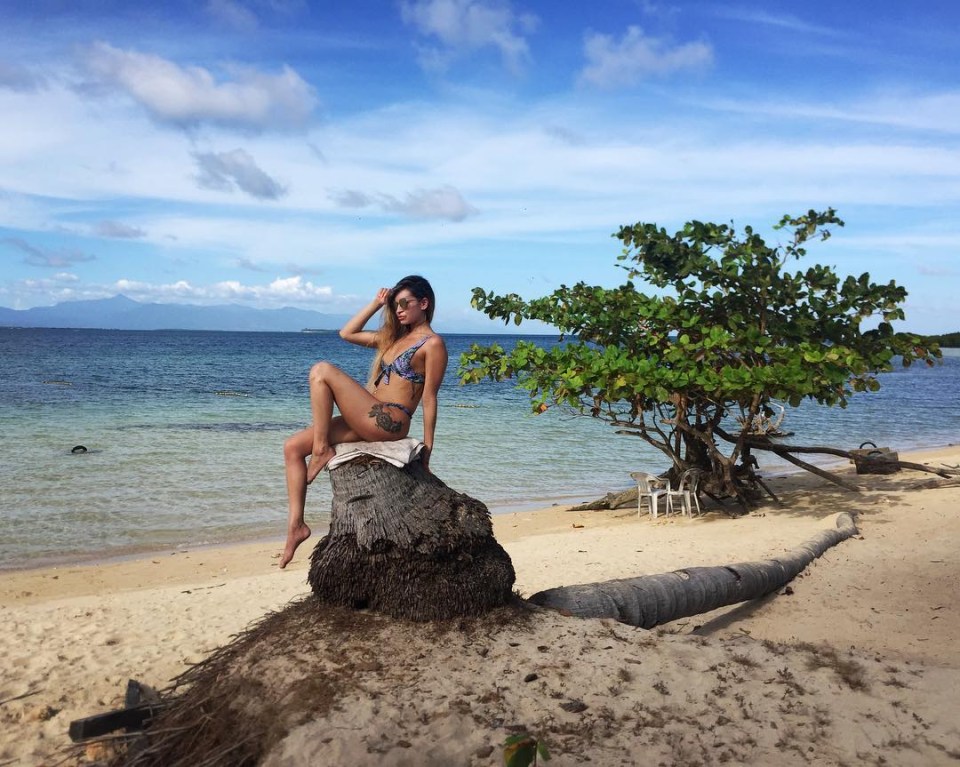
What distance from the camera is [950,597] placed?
8.04 m

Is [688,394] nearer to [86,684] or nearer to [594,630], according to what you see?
[594,630]

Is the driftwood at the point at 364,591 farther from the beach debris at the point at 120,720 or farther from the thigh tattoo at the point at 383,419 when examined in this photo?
the thigh tattoo at the point at 383,419

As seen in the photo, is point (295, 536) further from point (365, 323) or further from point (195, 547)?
point (195, 547)

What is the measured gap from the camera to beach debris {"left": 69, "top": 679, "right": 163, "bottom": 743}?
4547 millimetres

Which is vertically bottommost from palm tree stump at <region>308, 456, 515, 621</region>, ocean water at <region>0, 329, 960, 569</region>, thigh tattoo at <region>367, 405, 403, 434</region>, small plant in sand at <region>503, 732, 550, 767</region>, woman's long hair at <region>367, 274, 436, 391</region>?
ocean water at <region>0, 329, 960, 569</region>

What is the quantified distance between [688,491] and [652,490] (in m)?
0.60

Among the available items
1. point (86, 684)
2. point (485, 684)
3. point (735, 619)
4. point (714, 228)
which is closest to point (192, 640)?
point (86, 684)

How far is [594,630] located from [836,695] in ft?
4.57

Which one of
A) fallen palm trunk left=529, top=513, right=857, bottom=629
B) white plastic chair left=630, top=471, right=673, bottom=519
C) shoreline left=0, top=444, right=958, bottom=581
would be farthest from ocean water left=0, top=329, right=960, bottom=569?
fallen palm trunk left=529, top=513, right=857, bottom=629

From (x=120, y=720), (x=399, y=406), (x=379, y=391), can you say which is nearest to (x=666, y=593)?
(x=399, y=406)

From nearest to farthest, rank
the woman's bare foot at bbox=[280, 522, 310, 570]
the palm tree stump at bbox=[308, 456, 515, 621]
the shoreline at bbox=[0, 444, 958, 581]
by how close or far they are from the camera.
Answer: the palm tree stump at bbox=[308, 456, 515, 621]
the woman's bare foot at bbox=[280, 522, 310, 570]
the shoreline at bbox=[0, 444, 958, 581]

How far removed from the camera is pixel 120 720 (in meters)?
4.73

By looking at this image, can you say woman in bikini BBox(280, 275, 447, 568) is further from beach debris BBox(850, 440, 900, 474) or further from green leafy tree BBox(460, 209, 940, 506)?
beach debris BBox(850, 440, 900, 474)

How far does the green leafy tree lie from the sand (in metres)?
2.22
